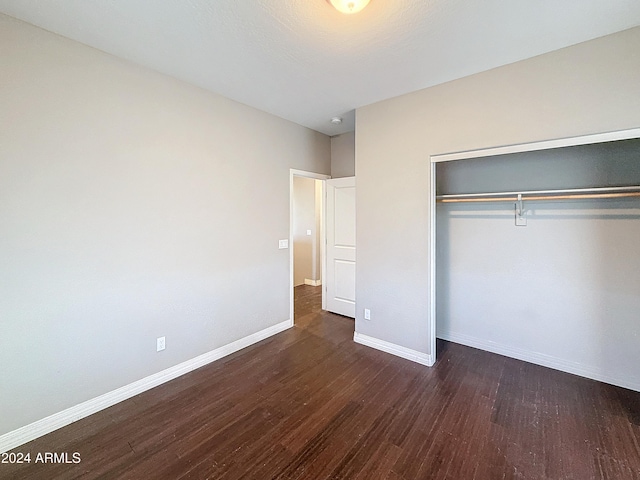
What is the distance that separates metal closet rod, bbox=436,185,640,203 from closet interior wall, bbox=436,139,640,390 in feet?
→ 0.27

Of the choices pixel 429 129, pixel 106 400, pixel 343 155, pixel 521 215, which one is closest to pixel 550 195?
pixel 521 215

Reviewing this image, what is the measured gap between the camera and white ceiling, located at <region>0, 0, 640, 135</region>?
172cm

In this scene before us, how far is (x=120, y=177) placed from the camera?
2.29 meters

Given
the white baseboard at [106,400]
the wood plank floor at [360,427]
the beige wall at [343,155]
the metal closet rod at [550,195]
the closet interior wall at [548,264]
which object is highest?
the beige wall at [343,155]

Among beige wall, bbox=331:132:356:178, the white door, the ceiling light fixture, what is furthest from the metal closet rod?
the ceiling light fixture

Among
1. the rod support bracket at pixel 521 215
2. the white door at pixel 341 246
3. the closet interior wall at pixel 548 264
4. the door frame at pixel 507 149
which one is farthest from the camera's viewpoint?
the white door at pixel 341 246

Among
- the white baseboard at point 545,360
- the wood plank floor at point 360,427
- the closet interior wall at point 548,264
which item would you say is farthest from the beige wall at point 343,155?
the wood plank floor at point 360,427

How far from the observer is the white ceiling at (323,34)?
1725mm

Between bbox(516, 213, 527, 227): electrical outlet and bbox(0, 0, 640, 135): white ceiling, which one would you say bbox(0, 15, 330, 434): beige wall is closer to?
bbox(0, 0, 640, 135): white ceiling

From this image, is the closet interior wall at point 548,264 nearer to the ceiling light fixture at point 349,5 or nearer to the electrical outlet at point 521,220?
the electrical outlet at point 521,220

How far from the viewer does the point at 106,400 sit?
2.26 meters

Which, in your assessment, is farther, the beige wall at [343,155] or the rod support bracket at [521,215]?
the beige wall at [343,155]

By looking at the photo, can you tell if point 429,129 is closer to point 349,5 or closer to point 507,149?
point 507,149

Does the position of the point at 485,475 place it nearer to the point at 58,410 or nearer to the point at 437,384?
the point at 437,384
